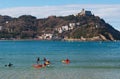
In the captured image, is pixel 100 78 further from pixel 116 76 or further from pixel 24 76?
pixel 24 76

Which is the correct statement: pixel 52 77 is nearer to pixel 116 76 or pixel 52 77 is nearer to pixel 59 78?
pixel 59 78

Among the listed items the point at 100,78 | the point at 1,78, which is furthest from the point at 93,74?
the point at 1,78

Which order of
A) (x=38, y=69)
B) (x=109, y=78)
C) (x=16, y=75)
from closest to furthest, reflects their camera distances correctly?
(x=109, y=78), (x=16, y=75), (x=38, y=69)

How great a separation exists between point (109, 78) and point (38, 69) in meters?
16.2

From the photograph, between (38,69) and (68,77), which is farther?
(38,69)

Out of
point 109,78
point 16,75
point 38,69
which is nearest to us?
point 109,78

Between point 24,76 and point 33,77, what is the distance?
1765mm

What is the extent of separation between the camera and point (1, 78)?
52.1 metres

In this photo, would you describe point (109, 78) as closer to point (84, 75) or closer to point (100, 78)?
point (100, 78)

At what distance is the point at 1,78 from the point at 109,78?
45.3 feet

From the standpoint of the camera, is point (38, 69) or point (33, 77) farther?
point (38, 69)

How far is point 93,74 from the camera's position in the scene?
5738 centimetres

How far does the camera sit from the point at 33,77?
52781 millimetres

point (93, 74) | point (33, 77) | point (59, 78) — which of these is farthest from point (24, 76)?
point (93, 74)
